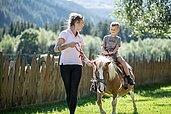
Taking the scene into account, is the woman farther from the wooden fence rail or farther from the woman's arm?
the wooden fence rail

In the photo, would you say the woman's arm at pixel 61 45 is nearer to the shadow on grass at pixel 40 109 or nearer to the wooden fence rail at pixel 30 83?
the wooden fence rail at pixel 30 83

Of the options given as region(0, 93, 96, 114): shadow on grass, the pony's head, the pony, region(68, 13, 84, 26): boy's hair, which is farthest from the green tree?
region(68, 13, 84, 26): boy's hair

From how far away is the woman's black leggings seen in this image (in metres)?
7.41

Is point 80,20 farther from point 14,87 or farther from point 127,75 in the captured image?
point 14,87

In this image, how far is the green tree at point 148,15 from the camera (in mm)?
25672

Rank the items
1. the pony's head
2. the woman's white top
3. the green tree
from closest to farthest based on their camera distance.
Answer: the woman's white top < the pony's head < the green tree

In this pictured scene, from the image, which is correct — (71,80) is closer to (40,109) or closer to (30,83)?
(40,109)

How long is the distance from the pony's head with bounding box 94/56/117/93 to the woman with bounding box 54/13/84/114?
0.72 metres

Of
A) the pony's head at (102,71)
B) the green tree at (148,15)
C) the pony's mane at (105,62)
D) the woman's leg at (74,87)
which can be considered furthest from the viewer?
the green tree at (148,15)

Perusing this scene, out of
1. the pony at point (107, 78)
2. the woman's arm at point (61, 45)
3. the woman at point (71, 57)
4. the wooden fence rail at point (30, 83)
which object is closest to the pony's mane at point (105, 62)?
the pony at point (107, 78)

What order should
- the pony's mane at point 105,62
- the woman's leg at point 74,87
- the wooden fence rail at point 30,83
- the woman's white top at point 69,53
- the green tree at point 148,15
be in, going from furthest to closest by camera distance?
the green tree at point 148,15, the wooden fence rail at point 30,83, the pony's mane at point 105,62, the woman's white top at point 69,53, the woman's leg at point 74,87

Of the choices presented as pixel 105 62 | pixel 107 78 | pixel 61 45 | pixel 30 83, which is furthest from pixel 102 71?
pixel 30 83

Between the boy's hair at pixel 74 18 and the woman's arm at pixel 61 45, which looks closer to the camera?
the woman's arm at pixel 61 45

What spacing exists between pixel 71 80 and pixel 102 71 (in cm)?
99
